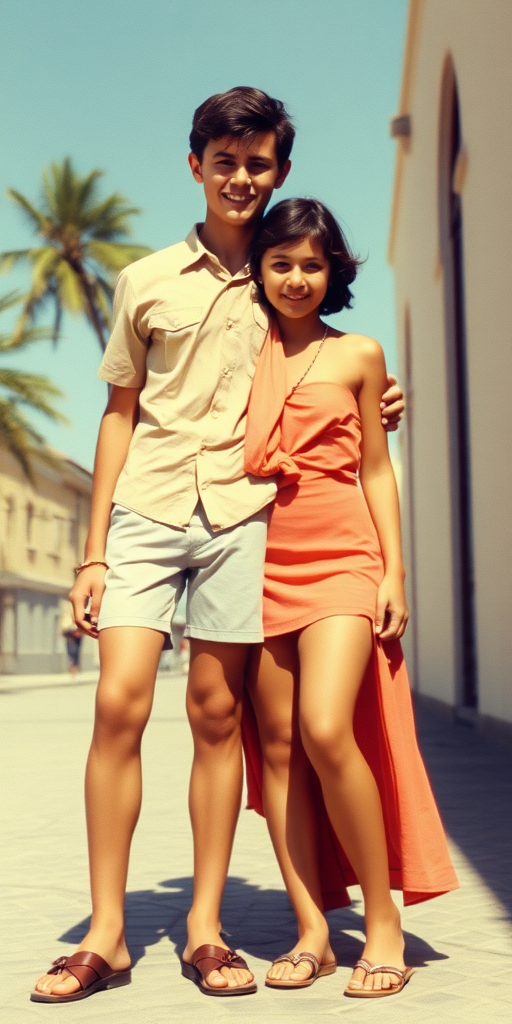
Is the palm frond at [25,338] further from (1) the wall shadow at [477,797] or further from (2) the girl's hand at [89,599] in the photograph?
(2) the girl's hand at [89,599]

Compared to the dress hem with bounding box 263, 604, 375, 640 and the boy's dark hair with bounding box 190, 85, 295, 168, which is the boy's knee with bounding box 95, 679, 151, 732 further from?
the boy's dark hair with bounding box 190, 85, 295, 168

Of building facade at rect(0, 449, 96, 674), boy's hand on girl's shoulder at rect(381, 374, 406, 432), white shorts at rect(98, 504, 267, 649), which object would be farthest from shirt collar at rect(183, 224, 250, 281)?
building facade at rect(0, 449, 96, 674)

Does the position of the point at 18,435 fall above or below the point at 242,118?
above

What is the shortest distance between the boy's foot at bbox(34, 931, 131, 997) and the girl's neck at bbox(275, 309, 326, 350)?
1608 millimetres

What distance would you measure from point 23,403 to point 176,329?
85.1 feet

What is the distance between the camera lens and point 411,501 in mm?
20359

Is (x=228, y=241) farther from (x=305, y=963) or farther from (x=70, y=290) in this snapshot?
(x=70, y=290)

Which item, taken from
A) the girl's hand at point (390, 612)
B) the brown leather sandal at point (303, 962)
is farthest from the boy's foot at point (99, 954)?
the girl's hand at point (390, 612)

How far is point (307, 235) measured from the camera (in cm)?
325

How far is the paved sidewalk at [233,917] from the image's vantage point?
289 centimetres

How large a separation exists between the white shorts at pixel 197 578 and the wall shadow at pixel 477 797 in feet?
5.05

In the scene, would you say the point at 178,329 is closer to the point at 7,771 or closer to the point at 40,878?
the point at 40,878

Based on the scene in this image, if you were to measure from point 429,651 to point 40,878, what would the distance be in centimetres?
1301

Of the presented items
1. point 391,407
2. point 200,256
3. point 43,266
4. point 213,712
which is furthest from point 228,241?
point 43,266
